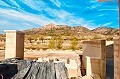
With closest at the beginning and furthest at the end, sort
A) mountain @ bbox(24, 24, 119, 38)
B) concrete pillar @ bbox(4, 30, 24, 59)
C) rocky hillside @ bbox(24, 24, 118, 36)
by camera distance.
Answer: concrete pillar @ bbox(4, 30, 24, 59) < mountain @ bbox(24, 24, 119, 38) < rocky hillside @ bbox(24, 24, 118, 36)

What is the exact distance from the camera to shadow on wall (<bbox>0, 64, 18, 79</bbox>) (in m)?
5.40

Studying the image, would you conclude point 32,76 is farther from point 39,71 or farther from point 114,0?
point 114,0

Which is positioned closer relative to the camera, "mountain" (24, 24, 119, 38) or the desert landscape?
the desert landscape

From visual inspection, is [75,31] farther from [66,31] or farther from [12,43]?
[12,43]

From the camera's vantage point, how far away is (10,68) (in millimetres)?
5797

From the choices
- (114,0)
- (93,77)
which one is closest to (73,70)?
(93,77)

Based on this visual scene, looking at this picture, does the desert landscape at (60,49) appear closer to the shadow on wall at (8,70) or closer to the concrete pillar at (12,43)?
the concrete pillar at (12,43)

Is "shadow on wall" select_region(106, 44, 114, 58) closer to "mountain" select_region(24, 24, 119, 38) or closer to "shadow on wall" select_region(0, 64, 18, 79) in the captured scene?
"shadow on wall" select_region(0, 64, 18, 79)

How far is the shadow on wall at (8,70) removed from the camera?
17.7 feet

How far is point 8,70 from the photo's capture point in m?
5.67

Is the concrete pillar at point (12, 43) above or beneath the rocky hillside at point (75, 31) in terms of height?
beneath

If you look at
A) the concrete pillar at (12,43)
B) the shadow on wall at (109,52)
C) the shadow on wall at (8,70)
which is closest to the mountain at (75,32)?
the shadow on wall at (109,52)

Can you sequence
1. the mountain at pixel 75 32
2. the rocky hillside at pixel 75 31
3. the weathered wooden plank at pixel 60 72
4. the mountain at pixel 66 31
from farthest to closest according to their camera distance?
1. the mountain at pixel 66 31
2. the rocky hillside at pixel 75 31
3. the mountain at pixel 75 32
4. the weathered wooden plank at pixel 60 72

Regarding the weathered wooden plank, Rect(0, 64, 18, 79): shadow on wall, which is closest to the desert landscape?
the weathered wooden plank
